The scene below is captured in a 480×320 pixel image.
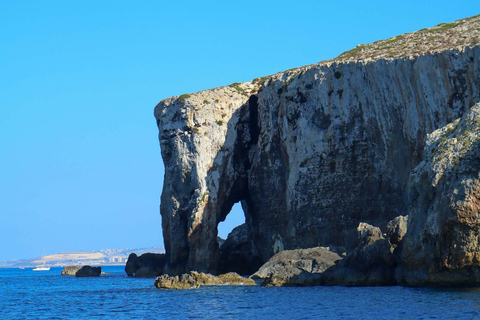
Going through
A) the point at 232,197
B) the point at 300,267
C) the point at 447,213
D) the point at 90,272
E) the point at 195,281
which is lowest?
the point at 195,281

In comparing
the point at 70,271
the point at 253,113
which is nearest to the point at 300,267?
the point at 253,113

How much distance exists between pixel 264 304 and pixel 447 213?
34.7 feet

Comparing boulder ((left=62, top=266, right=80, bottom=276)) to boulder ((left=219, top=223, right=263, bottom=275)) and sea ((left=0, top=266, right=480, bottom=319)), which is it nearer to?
boulder ((left=219, top=223, right=263, bottom=275))

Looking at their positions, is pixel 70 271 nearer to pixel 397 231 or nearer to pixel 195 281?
pixel 195 281

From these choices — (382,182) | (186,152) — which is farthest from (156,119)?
(382,182)

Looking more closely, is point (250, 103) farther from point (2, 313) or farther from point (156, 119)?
point (2, 313)

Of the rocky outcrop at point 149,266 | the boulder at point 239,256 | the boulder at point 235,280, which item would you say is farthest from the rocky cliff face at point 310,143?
the boulder at point 235,280

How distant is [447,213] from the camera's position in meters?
36.4

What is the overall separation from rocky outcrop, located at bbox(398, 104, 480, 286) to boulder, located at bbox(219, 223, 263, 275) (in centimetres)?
3218

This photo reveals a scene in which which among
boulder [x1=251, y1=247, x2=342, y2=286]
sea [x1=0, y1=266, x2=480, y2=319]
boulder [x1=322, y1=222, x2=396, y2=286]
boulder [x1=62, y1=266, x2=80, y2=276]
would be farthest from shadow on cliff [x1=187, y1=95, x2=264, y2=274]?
boulder [x1=62, y1=266, x2=80, y2=276]

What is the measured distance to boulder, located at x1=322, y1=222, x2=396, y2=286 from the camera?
43344 millimetres

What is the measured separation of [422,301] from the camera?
32.8 m

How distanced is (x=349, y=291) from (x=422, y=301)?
8701mm

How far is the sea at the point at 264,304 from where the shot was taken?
30906 millimetres
